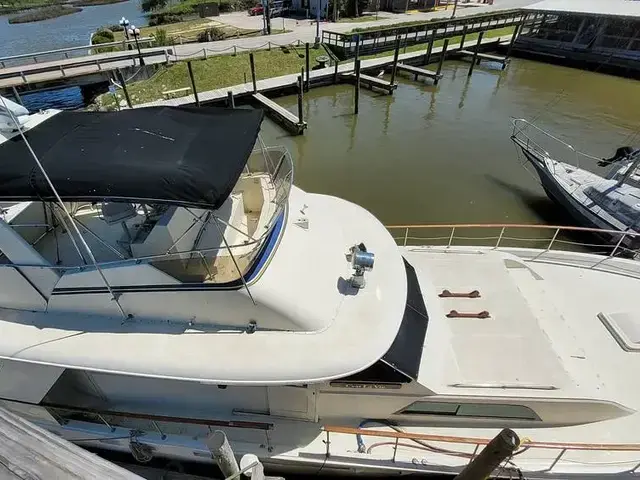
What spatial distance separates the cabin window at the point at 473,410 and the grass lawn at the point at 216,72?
1990 cm

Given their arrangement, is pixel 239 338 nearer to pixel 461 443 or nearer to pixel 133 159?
pixel 133 159

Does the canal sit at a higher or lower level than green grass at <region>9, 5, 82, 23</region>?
higher

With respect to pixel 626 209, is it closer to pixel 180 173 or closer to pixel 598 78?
pixel 180 173

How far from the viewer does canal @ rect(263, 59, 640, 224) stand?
12250 millimetres

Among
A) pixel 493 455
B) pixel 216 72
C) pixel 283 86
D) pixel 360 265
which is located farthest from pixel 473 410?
pixel 216 72

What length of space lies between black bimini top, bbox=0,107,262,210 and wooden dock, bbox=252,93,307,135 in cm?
1222

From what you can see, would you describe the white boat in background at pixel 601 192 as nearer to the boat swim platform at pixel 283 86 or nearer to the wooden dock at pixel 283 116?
the wooden dock at pixel 283 116

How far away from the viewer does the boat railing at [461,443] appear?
4.05 metres

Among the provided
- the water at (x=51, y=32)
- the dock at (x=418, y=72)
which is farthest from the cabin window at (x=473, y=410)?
the water at (x=51, y=32)

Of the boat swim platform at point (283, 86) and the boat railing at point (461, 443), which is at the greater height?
the boat railing at point (461, 443)

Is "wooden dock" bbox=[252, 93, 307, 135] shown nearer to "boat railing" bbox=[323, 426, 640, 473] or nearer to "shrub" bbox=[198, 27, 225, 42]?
"boat railing" bbox=[323, 426, 640, 473]

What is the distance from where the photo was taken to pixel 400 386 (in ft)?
14.1

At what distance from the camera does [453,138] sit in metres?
16.7

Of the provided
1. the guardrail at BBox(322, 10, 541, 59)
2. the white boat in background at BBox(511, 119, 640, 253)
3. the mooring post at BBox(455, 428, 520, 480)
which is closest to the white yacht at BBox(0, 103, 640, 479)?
the mooring post at BBox(455, 428, 520, 480)
